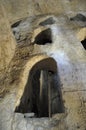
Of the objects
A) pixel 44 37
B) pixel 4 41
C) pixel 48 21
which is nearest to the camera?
pixel 4 41

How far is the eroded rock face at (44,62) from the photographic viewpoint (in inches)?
187

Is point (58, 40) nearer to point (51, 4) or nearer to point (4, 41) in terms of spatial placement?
point (4, 41)

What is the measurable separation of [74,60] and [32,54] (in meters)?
1.37

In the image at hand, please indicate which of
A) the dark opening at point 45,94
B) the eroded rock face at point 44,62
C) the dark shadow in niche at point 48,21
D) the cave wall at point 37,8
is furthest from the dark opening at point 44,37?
the cave wall at point 37,8

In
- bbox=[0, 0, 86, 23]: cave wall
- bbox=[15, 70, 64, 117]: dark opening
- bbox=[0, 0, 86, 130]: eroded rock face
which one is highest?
bbox=[0, 0, 86, 23]: cave wall

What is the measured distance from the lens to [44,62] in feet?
21.9

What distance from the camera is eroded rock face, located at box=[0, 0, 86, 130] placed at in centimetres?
475

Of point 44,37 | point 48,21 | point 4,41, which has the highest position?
point 4,41

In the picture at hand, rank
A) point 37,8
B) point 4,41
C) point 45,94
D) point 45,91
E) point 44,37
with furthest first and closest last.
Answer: point 37,8 < point 45,91 < point 45,94 < point 44,37 < point 4,41

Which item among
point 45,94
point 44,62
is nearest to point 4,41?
point 44,62

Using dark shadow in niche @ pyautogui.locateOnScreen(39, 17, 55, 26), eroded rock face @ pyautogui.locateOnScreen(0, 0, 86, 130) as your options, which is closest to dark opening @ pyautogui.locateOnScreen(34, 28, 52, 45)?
eroded rock face @ pyautogui.locateOnScreen(0, 0, 86, 130)

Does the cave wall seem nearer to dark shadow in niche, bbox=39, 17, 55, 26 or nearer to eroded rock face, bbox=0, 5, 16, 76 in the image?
dark shadow in niche, bbox=39, 17, 55, 26

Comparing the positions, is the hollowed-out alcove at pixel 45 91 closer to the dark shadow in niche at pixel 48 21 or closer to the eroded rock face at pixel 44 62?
the eroded rock face at pixel 44 62

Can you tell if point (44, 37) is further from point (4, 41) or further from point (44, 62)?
point (4, 41)
